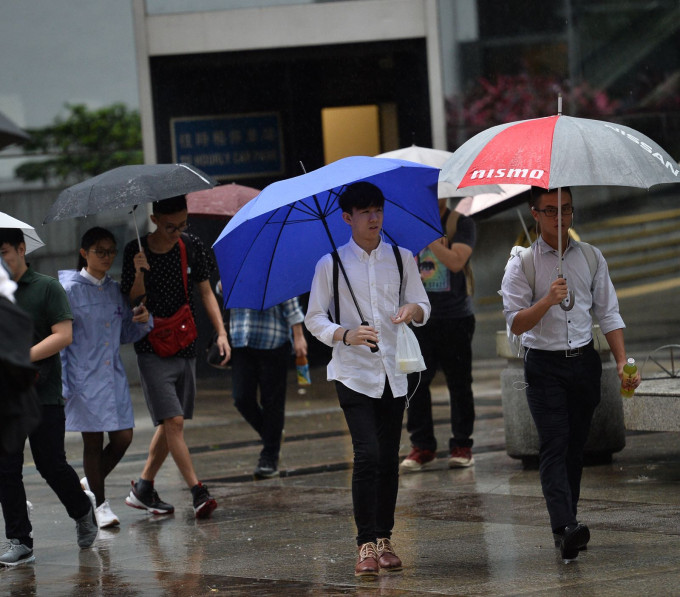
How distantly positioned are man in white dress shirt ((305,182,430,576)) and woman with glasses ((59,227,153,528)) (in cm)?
187

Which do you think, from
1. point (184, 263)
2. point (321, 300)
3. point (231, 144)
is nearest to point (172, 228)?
point (184, 263)

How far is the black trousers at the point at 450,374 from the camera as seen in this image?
848 centimetres

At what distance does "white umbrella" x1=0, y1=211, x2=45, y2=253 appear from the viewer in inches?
244


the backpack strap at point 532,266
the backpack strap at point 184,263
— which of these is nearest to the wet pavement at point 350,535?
the backpack strap at point 532,266

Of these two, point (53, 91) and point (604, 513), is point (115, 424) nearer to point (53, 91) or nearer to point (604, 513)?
point (604, 513)

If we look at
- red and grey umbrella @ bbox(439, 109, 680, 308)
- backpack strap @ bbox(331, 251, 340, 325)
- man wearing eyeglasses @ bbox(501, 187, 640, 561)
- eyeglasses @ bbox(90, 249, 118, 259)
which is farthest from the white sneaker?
red and grey umbrella @ bbox(439, 109, 680, 308)

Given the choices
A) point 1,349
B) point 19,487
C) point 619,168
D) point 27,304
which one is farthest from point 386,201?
point 1,349

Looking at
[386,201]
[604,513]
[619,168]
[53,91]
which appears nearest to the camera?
[619,168]

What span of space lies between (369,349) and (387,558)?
95cm

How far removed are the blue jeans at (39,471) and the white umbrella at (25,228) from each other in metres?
0.95

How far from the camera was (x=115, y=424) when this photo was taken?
7176mm

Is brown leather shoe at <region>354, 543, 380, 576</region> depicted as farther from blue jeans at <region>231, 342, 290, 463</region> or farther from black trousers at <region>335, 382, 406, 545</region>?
blue jeans at <region>231, 342, 290, 463</region>

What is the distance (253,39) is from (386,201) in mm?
9265

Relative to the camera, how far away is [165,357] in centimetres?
744
